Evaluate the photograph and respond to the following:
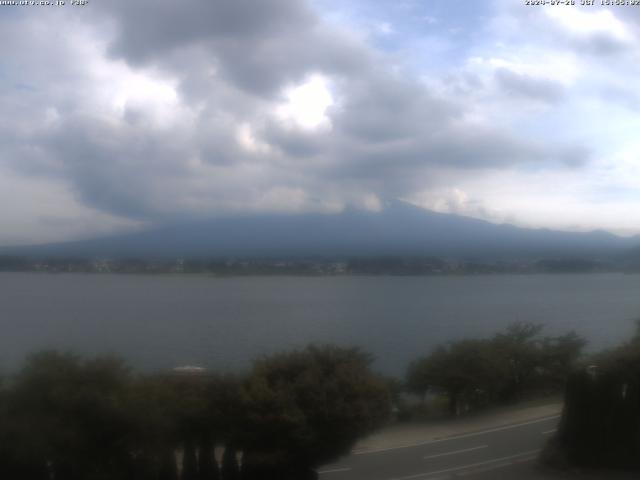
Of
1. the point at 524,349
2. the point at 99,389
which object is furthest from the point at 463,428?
the point at 99,389

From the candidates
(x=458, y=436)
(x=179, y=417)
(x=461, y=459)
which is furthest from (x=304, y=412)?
(x=458, y=436)

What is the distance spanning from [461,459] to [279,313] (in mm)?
23258

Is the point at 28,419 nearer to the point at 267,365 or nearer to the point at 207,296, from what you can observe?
the point at 267,365

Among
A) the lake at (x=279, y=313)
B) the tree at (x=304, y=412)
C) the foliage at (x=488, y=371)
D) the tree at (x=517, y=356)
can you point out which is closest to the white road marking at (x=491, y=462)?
the tree at (x=304, y=412)

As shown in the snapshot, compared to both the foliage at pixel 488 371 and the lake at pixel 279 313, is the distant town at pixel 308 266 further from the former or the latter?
Result: the foliage at pixel 488 371

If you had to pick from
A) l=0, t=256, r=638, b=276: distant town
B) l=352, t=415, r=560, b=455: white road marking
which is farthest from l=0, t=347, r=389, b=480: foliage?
l=0, t=256, r=638, b=276: distant town

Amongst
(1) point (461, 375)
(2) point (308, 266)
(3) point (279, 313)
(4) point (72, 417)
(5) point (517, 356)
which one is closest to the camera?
(4) point (72, 417)

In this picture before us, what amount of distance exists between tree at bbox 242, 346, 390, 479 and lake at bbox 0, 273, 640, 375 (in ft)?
6.44

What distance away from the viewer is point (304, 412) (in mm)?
10203

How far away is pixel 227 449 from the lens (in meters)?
10.6

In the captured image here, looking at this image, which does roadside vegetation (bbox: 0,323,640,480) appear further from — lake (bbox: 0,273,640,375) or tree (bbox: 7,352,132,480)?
lake (bbox: 0,273,640,375)

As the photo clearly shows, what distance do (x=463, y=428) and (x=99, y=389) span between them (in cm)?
930

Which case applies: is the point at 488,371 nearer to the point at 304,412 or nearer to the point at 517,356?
the point at 517,356

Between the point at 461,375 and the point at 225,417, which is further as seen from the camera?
the point at 461,375
